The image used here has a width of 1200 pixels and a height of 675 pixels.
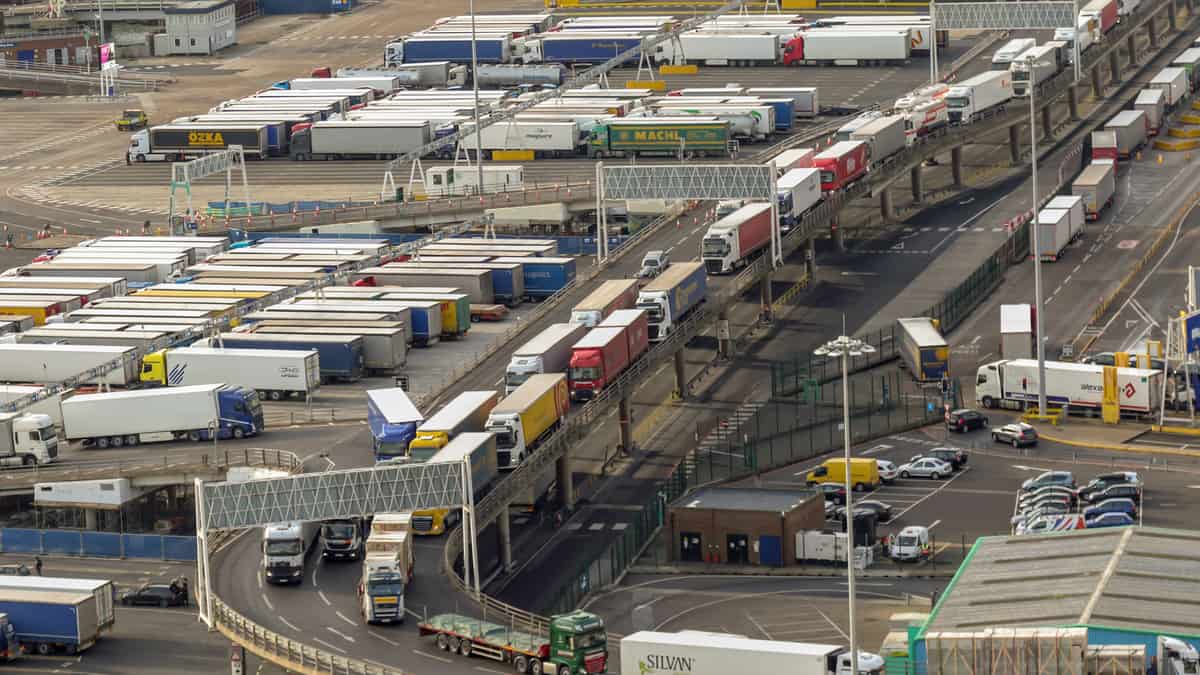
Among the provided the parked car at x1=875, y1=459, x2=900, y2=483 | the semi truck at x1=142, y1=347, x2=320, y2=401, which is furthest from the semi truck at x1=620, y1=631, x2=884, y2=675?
the semi truck at x1=142, y1=347, x2=320, y2=401

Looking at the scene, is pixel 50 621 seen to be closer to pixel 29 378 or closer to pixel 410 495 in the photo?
pixel 410 495

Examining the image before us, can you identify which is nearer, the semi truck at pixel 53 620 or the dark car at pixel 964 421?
the semi truck at pixel 53 620

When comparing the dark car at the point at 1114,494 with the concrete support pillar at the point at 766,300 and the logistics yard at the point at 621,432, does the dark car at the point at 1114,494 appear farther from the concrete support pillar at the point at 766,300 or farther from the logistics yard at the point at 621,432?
the concrete support pillar at the point at 766,300

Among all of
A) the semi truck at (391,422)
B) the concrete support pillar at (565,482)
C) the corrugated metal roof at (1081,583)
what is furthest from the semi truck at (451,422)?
the corrugated metal roof at (1081,583)

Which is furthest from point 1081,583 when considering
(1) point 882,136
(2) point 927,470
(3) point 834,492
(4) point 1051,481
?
(1) point 882,136

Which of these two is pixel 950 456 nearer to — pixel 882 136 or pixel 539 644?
pixel 539 644
